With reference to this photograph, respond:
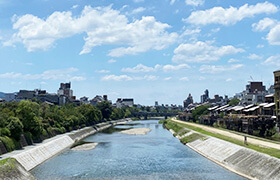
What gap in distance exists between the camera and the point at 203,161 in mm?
51125

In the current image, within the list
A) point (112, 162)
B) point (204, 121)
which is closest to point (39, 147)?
point (112, 162)

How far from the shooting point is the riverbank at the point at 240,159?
35812mm

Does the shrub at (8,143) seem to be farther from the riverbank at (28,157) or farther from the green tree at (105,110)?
the green tree at (105,110)

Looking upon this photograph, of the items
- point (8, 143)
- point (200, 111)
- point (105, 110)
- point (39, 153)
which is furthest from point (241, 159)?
point (105, 110)

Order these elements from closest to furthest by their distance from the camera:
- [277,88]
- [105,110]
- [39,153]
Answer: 1. [39,153]
2. [277,88]
3. [105,110]

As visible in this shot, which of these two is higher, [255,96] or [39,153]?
[255,96]

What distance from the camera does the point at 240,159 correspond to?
4388cm

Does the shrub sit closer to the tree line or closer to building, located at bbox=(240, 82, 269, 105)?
the tree line

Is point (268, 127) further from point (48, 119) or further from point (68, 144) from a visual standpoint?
point (48, 119)

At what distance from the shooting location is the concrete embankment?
3566 cm

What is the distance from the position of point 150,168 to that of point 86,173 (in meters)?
10.0

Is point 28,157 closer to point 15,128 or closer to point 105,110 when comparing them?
point 15,128

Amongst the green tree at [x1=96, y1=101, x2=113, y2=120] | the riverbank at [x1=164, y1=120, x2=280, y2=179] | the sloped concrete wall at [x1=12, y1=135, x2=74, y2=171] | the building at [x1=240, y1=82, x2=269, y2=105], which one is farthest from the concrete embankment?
the green tree at [x1=96, y1=101, x2=113, y2=120]

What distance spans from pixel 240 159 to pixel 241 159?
0.96 ft
